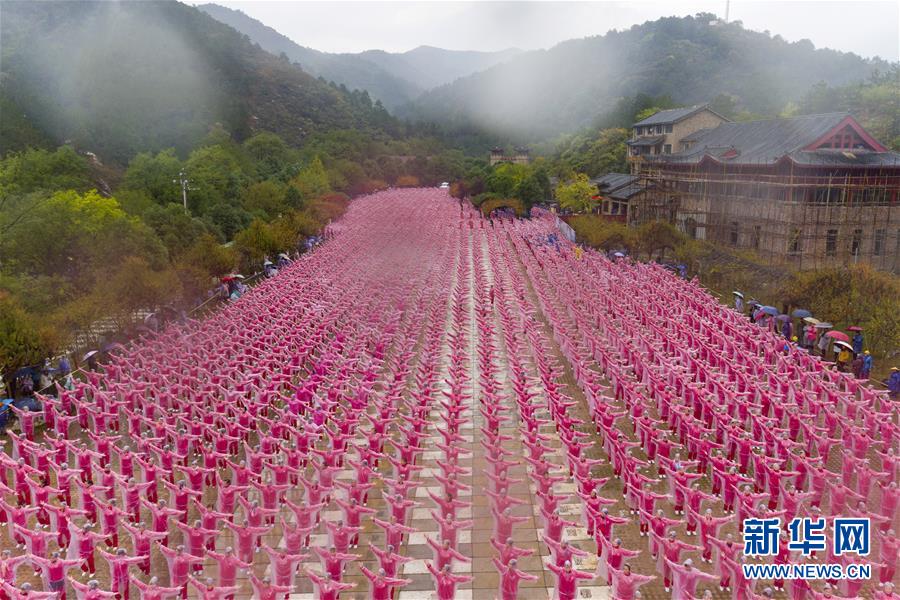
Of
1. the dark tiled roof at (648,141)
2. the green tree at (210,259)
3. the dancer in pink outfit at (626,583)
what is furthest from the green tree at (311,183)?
the dancer in pink outfit at (626,583)

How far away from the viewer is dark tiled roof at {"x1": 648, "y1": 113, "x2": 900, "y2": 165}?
31906 mm

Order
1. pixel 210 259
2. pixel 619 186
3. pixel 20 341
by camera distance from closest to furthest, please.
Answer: pixel 20 341, pixel 210 259, pixel 619 186

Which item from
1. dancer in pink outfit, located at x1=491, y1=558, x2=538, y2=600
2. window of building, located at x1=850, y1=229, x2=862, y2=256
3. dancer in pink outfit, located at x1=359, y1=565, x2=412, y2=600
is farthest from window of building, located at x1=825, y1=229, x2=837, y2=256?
dancer in pink outfit, located at x1=359, y1=565, x2=412, y2=600

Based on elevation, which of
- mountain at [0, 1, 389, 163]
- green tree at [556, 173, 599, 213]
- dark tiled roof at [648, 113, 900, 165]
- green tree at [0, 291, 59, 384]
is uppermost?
mountain at [0, 1, 389, 163]

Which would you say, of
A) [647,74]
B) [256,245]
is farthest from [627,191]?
[647,74]

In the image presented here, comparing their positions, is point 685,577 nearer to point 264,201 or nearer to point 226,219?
point 226,219

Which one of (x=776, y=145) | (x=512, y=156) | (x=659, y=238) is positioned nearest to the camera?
(x=659, y=238)

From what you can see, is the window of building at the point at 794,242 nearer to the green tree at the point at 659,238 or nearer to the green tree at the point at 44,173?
the green tree at the point at 659,238

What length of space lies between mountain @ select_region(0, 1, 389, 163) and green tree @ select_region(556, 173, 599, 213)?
43568mm

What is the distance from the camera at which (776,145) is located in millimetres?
35625

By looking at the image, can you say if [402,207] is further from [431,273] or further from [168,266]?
[168,266]

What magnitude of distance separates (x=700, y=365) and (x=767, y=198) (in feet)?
68.0

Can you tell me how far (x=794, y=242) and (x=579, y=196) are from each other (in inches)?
951

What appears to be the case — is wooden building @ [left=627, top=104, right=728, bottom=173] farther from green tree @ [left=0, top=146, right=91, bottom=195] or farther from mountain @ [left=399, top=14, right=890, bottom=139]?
green tree @ [left=0, top=146, right=91, bottom=195]
